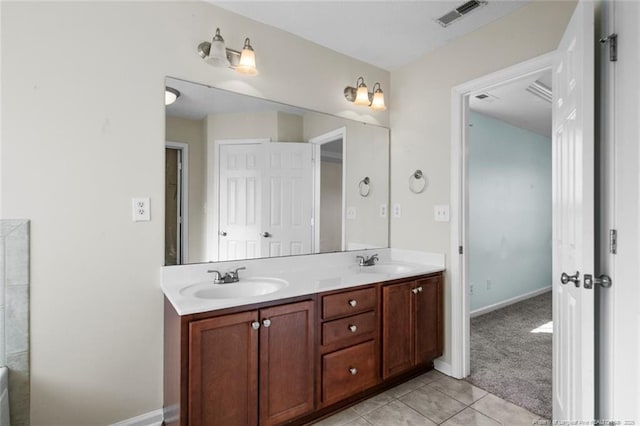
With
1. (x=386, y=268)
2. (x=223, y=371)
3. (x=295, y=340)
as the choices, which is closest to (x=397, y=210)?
(x=386, y=268)

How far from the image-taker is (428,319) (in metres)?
2.32

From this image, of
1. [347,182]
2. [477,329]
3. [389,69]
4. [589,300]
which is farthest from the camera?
[477,329]

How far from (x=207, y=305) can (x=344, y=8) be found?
1928 mm

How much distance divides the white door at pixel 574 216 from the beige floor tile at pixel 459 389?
1.56 feet

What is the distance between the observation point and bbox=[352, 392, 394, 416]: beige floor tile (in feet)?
6.37

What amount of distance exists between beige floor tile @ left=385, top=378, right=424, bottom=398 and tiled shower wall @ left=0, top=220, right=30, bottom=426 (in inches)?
78.3

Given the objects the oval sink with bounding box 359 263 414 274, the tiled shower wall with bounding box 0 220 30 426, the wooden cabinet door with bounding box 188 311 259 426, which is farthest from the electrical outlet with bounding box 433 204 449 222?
the tiled shower wall with bounding box 0 220 30 426

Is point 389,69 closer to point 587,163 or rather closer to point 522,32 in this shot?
point 522,32

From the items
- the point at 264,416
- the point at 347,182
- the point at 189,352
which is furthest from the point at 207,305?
the point at 347,182

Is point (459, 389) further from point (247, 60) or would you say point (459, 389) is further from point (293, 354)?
point (247, 60)

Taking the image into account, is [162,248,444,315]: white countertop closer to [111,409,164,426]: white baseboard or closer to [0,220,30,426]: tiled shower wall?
[0,220,30,426]: tiled shower wall

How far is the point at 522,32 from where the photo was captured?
2004 mm

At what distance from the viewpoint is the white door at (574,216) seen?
3.96 feet

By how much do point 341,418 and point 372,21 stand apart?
2.54m
